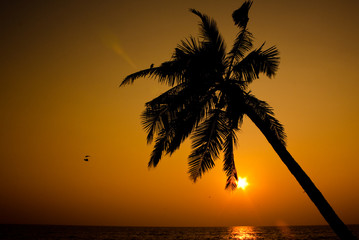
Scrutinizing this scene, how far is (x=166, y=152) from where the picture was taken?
674 cm

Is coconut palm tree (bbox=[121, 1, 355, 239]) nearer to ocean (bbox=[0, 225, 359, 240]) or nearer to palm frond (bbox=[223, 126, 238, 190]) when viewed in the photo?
palm frond (bbox=[223, 126, 238, 190])

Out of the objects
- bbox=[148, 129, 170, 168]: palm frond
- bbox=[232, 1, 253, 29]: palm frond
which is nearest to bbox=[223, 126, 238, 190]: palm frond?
bbox=[148, 129, 170, 168]: palm frond

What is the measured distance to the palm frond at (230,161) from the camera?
23.4ft

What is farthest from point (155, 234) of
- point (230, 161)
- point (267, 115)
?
point (267, 115)

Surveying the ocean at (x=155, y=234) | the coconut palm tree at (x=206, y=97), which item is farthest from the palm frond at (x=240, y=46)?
the ocean at (x=155, y=234)

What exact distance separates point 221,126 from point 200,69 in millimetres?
1881

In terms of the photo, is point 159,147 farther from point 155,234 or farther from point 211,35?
point 155,234

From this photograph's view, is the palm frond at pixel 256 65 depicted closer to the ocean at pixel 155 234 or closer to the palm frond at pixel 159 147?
the palm frond at pixel 159 147

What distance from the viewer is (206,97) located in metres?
6.86

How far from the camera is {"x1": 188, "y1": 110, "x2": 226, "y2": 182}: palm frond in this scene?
21.7 ft

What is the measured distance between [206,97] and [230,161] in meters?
2.24

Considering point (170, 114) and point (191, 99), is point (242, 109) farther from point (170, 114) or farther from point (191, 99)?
point (170, 114)

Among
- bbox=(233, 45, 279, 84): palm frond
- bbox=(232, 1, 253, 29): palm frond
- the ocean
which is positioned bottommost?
the ocean

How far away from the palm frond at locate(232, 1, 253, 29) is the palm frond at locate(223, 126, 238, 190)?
125 inches
